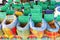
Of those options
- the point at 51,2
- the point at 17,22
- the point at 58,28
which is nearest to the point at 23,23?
the point at 17,22

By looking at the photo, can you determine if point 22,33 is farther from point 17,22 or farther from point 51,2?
point 51,2

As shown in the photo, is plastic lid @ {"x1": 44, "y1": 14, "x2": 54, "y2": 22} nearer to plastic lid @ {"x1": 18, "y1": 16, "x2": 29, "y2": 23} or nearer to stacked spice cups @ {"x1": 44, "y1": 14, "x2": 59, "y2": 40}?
stacked spice cups @ {"x1": 44, "y1": 14, "x2": 59, "y2": 40}

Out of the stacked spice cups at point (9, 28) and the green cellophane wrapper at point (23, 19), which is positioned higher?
the green cellophane wrapper at point (23, 19)

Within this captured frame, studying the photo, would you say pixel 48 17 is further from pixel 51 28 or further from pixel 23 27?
pixel 23 27

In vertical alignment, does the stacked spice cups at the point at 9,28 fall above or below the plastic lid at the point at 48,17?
below

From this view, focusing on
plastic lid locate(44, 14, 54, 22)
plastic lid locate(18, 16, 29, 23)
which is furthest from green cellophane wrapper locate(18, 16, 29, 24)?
plastic lid locate(44, 14, 54, 22)

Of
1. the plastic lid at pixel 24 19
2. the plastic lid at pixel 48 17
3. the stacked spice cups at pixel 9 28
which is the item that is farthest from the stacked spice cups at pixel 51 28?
the stacked spice cups at pixel 9 28

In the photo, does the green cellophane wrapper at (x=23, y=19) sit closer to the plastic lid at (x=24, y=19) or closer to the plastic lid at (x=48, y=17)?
the plastic lid at (x=24, y=19)

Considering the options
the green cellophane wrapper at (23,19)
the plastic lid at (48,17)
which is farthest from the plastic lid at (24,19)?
the plastic lid at (48,17)

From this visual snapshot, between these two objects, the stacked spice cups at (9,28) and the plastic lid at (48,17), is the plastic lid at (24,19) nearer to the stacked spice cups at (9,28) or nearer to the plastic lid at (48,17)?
the stacked spice cups at (9,28)

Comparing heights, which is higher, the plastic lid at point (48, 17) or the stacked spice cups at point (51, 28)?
the plastic lid at point (48, 17)

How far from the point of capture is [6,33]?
4.20 ft

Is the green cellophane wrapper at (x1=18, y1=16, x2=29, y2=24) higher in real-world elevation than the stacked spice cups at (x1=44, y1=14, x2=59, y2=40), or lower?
higher

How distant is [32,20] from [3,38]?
266mm
